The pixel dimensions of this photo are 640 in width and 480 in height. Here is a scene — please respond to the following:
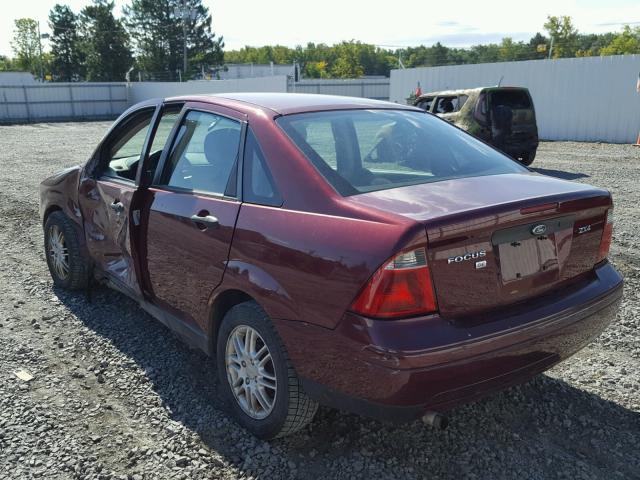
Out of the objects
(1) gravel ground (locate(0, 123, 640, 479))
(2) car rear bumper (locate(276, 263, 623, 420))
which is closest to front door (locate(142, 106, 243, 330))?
(1) gravel ground (locate(0, 123, 640, 479))

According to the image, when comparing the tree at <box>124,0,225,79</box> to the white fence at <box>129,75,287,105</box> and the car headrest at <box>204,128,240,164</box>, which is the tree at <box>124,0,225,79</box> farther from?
the car headrest at <box>204,128,240,164</box>

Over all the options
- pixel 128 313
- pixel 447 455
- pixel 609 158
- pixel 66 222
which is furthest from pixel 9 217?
pixel 609 158

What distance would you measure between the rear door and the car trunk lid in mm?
1920

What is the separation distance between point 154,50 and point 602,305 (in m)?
80.9

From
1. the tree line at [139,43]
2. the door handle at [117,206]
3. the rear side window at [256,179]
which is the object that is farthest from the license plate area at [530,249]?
the tree line at [139,43]

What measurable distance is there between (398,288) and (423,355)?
27 centimetres

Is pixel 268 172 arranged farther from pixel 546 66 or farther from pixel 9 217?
pixel 546 66

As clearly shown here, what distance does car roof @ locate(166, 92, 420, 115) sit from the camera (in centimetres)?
320

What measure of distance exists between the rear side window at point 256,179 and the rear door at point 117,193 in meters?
1.06

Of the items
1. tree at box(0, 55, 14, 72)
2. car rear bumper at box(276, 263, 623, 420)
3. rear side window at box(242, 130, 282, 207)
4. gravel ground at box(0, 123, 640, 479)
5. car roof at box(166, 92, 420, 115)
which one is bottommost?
Answer: gravel ground at box(0, 123, 640, 479)

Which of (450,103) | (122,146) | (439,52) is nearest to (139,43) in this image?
(439,52)

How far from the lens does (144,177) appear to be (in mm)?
3719

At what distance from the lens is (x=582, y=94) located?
1873 cm

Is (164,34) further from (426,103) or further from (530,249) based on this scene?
(530,249)
